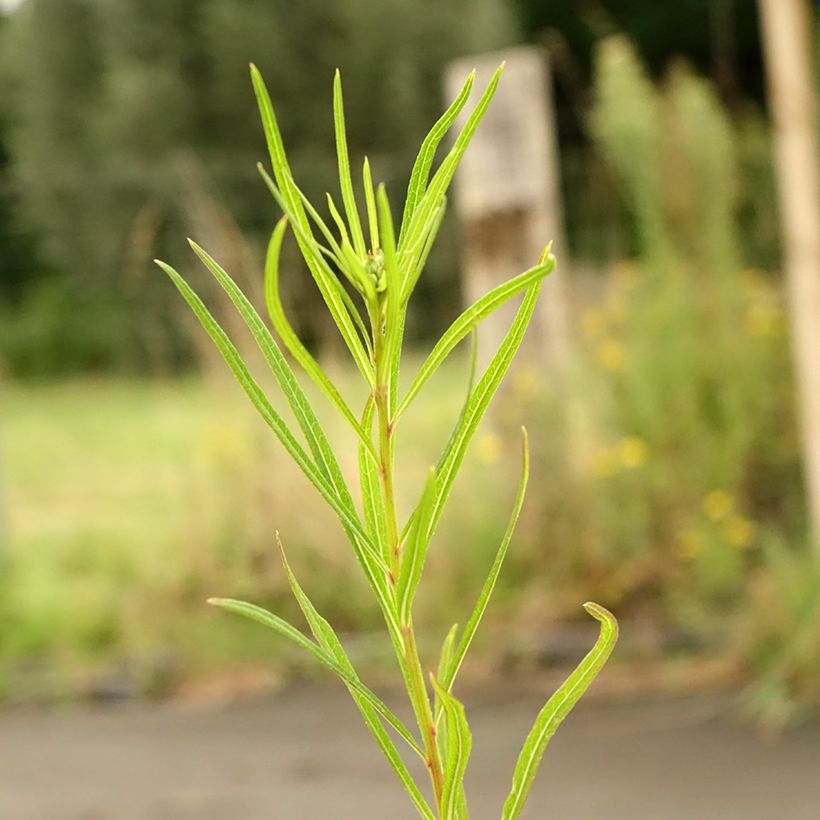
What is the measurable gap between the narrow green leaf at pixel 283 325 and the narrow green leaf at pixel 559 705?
0.27 ft

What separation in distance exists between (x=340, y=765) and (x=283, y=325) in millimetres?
3357

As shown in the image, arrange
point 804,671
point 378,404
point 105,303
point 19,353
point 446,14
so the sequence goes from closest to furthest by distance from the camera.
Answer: point 378,404, point 804,671, point 105,303, point 19,353, point 446,14

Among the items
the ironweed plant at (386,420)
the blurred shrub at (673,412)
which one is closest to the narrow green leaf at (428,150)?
the ironweed plant at (386,420)

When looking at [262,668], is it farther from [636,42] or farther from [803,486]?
[636,42]

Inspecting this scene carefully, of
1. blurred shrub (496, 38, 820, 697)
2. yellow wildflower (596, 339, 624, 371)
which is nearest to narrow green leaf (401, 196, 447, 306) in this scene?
blurred shrub (496, 38, 820, 697)

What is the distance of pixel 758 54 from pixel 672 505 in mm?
10670

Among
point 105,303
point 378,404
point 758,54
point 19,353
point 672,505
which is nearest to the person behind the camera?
point 378,404

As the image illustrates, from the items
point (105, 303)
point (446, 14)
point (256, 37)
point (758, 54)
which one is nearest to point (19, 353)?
point (105, 303)

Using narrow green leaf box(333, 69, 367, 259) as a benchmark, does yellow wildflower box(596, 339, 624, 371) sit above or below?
below

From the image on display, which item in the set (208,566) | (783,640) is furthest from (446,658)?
(208,566)

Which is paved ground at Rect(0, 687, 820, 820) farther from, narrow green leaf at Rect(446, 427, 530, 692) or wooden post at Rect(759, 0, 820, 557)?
narrow green leaf at Rect(446, 427, 530, 692)

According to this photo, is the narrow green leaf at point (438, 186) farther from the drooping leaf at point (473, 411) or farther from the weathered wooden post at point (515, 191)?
the weathered wooden post at point (515, 191)

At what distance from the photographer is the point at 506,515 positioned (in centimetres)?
424

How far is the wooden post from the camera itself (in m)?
3.73
